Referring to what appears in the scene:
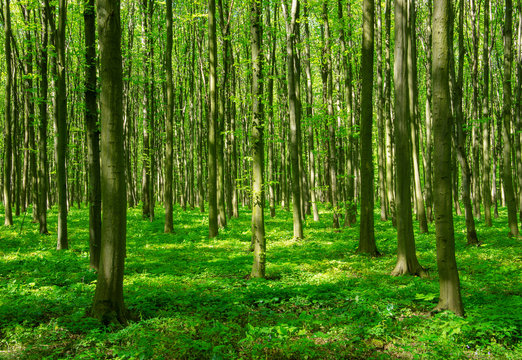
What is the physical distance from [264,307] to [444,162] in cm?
394

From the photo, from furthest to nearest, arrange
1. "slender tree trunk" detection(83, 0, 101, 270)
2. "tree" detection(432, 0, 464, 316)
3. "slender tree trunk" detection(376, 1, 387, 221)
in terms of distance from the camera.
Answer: "slender tree trunk" detection(376, 1, 387, 221), "slender tree trunk" detection(83, 0, 101, 270), "tree" detection(432, 0, 464, 316)

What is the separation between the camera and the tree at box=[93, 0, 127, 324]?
5.16 metres

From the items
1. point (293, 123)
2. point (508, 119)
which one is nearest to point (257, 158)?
point (293, 123)

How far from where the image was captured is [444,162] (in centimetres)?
545

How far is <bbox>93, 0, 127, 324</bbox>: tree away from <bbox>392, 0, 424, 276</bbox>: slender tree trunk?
6.32m

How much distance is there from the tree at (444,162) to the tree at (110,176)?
5.00 metres

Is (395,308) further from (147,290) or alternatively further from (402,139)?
(147,290)

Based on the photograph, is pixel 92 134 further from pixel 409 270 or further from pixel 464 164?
pixel 464 164

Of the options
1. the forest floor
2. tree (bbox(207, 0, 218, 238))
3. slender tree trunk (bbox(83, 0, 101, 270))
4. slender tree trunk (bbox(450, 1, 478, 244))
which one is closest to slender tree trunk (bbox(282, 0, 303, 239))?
the forest floor

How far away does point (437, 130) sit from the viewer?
5496mm

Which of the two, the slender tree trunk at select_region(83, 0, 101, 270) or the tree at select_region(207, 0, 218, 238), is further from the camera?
the tree at select_region(207, 0, 218, 238)

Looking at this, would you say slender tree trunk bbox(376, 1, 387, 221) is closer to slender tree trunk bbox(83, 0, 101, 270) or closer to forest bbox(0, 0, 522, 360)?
forest bbox(0, 0, 522, 360)

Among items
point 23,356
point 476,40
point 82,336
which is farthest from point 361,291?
point 476,40

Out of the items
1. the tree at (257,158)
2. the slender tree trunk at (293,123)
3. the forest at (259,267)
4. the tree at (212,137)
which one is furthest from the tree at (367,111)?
the tree at (212,137)
